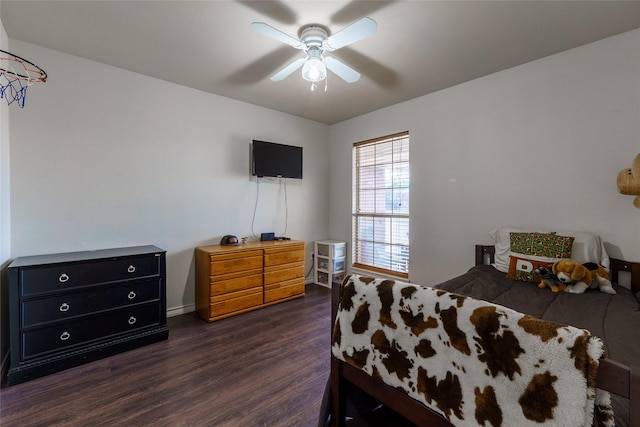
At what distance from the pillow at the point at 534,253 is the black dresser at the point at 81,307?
3.11m

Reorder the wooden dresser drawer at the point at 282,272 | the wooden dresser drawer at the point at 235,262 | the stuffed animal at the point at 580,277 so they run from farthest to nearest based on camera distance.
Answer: the wooden dresser drawer at the point at 282,272, the wooden dresser drawer at the point at 235,262, the stuffed animal at the point at 580,277

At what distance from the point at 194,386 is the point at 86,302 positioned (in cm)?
116

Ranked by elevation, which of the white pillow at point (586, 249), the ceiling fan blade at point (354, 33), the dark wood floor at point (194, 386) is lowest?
the dark wood floor at point (194, 386)

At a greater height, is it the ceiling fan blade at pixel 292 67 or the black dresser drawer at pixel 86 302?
the ceiling fan blade at pixel 292 67

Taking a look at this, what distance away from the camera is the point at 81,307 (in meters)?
2.24

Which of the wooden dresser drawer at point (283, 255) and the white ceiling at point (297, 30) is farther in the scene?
the wooden dresser drawer at point (283, 255)

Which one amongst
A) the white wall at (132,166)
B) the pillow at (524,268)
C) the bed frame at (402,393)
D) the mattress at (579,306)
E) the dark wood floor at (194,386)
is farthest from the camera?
the white wall at (132,166)

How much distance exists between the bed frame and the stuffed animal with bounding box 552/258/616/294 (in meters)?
1.74

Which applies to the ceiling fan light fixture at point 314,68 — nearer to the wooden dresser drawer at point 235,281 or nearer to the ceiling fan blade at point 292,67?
the ceiling fan blade at point 292,67

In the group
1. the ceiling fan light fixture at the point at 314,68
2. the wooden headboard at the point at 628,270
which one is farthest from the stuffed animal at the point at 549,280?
the ceiling fan light fixture at the point at 314,68

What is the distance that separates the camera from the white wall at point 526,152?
2.24 metres

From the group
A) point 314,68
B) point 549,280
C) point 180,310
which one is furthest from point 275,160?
point 549,280

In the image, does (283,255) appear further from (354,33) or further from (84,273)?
(354,33)

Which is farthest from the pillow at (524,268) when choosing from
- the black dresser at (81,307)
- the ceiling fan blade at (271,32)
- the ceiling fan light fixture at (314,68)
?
the black dresser at (81,307)
